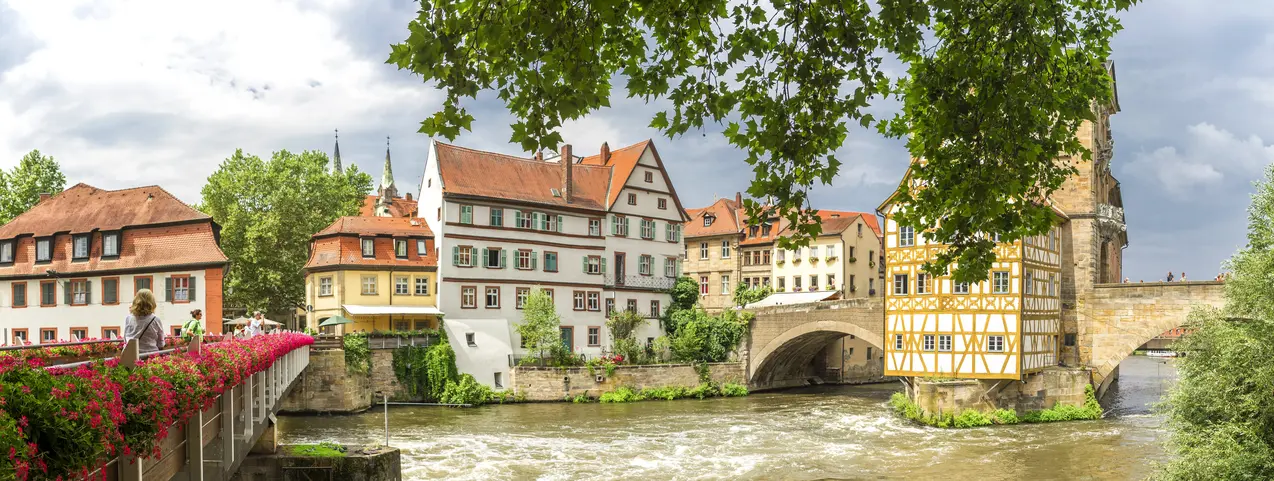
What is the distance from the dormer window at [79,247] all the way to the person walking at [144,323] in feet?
93.6

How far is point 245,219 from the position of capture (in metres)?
43.7

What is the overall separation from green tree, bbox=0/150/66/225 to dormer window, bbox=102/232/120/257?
10086 millimetres

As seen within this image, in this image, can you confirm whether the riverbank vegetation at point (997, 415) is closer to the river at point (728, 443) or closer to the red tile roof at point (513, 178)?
the river at point (728, 443)

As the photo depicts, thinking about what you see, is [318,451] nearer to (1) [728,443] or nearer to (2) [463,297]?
(1) [728,443]

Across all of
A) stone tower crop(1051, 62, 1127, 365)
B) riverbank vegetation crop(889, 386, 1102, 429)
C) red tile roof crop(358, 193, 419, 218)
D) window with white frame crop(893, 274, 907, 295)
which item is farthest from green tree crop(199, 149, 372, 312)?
stone tower crop(1051, 62, 1127, 365)

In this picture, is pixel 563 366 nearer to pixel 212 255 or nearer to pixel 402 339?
pixel 402 339

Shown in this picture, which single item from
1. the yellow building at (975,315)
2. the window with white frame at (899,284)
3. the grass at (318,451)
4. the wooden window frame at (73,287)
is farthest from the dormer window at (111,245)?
the window with white frame at (899,284)

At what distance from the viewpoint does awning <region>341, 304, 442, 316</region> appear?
36.2 meters

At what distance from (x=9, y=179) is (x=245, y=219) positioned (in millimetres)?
9498

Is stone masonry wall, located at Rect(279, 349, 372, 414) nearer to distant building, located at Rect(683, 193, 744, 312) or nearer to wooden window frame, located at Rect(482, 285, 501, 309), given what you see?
wooden window frame, located at Rect(482, 285, 501, 309)

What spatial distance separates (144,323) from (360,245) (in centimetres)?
2923

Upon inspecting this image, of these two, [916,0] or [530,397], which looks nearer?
[916,0]

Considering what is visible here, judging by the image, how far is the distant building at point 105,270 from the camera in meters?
33.6

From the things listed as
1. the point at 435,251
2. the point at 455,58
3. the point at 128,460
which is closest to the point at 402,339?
the point at 435,251
